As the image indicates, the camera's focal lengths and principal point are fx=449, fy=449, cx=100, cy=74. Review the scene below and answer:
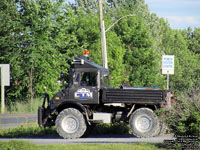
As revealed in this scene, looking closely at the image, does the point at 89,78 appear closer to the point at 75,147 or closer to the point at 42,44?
the point at 75,147

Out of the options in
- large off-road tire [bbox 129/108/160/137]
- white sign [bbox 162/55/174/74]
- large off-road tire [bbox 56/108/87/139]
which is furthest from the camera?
white sign [bbox 162/55/174/74]

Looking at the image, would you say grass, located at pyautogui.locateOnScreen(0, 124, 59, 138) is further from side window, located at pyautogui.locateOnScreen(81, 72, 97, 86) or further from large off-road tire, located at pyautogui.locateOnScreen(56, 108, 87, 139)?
side window, located at pyautogui.locateOnScreen(81, 72, 97, 86)

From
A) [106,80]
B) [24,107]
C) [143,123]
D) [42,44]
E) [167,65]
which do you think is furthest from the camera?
[42,44]

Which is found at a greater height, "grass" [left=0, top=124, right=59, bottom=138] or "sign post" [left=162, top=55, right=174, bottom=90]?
"sign post" [left=162, top=55, right=174, bottom=90]

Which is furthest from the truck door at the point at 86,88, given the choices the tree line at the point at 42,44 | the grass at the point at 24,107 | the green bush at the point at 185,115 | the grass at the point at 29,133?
the grass at the point at 24,107

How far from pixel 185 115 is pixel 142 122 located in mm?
5011

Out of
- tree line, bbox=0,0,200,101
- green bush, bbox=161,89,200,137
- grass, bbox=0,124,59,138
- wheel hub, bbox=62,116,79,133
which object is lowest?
grass, bbox=0,124,59,138

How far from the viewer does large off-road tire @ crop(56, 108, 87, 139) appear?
17594mm

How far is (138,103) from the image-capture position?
1748 centimetres

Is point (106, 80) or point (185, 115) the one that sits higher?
point (106, 80)

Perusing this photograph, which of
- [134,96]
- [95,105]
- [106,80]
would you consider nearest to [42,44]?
[106,80]

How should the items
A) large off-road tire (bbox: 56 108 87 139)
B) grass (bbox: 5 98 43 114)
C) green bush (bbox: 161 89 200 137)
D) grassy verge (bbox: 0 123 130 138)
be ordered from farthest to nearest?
grass (bbox: 5 98 43 114) → grassy verge (bbox: 0 123 130 138) → large off-road tire (bbox: 56 108 87 139) → green bush (bbox: 161 89 200 137)

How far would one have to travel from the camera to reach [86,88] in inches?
700

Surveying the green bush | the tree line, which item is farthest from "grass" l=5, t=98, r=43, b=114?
the green bush
